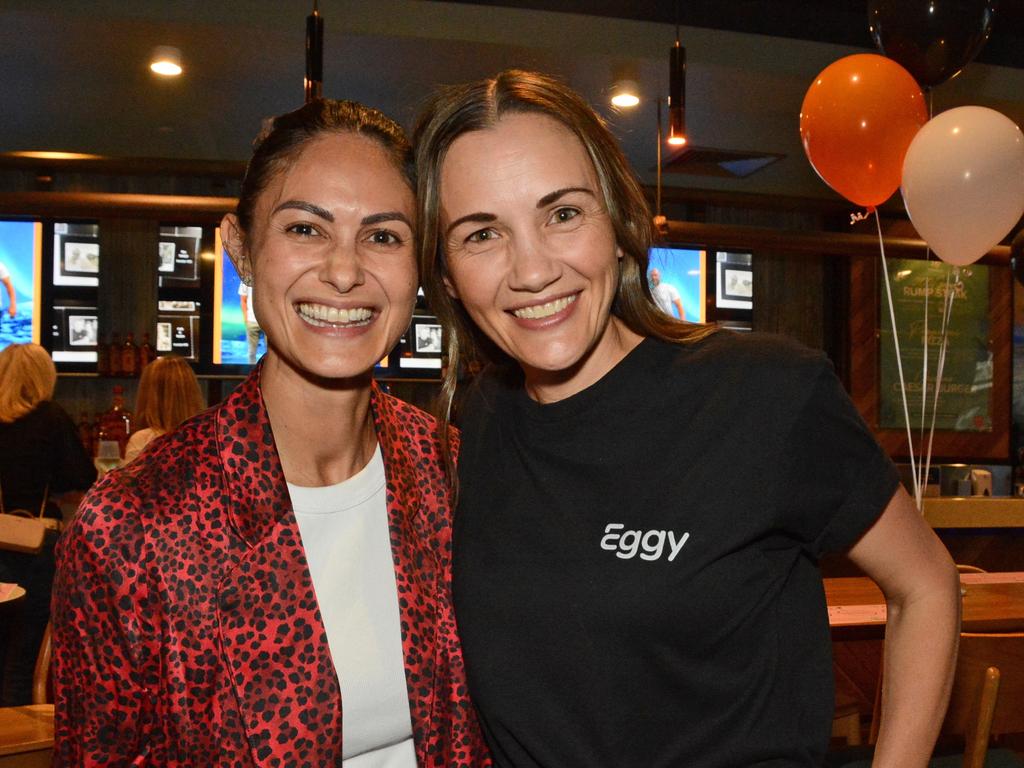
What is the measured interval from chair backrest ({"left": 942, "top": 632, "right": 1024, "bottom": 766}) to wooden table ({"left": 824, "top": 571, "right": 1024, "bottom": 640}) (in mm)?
382

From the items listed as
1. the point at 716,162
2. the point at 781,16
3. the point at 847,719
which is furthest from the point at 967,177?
the point at 716,162

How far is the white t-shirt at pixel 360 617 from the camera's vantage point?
143 cm

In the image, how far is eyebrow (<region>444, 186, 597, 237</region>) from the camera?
4.60 feet

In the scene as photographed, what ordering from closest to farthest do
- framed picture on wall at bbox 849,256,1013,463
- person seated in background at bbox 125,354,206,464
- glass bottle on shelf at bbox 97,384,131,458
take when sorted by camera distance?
person seated in background at bbox 125,354,206,464 → glass bottle on shelf at bbox 97,384,131,458 → framed picture on wall at bbox 849,256,1013,463

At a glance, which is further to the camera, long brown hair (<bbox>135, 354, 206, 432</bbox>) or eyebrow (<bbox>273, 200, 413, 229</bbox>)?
long brown hair (<bbox>135, 354, 206, 432</bbox>)

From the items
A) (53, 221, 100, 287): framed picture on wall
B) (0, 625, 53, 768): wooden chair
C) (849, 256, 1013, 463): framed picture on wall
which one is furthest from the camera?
(849, 256, 1013, 463): framed picture on wall

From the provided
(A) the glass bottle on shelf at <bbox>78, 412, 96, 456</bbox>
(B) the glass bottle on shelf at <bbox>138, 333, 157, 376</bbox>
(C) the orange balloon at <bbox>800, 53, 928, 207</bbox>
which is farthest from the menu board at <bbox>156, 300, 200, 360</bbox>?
(C) the orange balloon at <bbox>800, 53, 928, 207</bbox>

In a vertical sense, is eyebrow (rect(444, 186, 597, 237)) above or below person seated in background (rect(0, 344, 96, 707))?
above

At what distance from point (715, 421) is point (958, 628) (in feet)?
1.70

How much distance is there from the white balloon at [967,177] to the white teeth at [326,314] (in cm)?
246

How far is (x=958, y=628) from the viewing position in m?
1.45

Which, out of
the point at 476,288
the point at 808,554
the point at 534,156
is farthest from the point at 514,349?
the point at 808,554

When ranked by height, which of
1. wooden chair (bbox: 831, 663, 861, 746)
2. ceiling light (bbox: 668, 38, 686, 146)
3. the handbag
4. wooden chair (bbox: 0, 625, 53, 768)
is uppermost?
ceiling light (bbox: 668, 38, 686, 146)

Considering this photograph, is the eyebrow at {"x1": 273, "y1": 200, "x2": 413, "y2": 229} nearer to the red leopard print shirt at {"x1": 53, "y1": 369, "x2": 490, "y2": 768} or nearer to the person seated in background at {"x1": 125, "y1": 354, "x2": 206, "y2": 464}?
the red leopard print shirt at {"x1": 53, "y1": 369, "x2": 490, "y2": 768}
